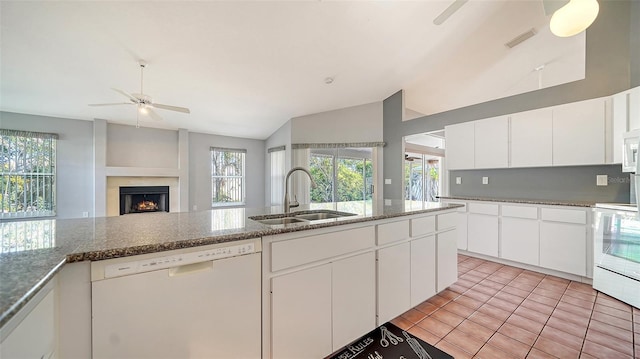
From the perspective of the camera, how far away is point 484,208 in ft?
11.1

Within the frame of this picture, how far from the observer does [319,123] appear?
5.32 m

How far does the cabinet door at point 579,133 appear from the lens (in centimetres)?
264

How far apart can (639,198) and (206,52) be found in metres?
4.15

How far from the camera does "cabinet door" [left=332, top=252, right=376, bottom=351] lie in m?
1.51

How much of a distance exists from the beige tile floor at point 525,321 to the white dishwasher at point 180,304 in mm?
1392

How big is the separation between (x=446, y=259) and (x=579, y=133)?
2.28 meters

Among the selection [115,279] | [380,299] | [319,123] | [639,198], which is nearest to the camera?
[115,279]

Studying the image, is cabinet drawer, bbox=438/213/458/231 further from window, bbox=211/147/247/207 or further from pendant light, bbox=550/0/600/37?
Result: window, bbox=211/147/247/207

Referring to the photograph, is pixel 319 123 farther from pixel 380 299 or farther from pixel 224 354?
pixel 224 354

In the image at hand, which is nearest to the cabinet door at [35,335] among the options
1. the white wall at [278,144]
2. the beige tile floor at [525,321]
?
the beige tile floor at [525,321]

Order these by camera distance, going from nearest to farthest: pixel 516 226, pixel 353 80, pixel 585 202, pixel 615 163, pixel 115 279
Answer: pixel 115 279 < pixel 615 163 < pixel 585 202 < pixel 516 226 < pixel 353 80

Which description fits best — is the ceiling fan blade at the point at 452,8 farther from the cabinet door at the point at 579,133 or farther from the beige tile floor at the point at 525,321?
the beige tile floor at the point at 525,321

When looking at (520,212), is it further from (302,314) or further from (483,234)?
(302,314)

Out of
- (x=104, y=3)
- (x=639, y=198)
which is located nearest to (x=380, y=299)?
(x=639, y=198)
